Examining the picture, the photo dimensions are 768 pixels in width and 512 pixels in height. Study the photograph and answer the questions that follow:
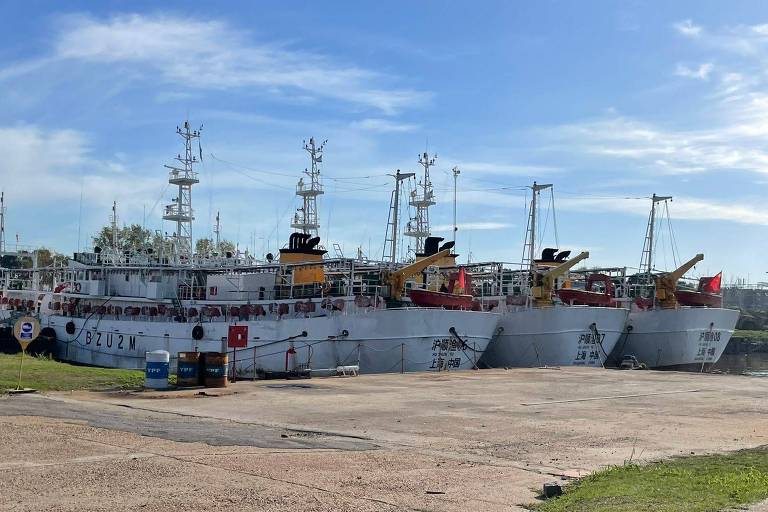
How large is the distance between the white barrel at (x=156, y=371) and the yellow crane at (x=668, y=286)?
Result: 37990 mm

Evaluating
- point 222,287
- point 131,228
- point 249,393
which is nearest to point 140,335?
point 222,287

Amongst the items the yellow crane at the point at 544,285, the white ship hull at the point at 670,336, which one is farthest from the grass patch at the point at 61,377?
the white ship hull at the point at 670,336

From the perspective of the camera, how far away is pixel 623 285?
180 feet

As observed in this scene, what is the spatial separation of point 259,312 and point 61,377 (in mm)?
21303

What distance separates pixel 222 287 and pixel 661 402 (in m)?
30.2

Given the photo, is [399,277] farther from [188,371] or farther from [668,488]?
[668,488]

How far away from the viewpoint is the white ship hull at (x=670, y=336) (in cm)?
5056

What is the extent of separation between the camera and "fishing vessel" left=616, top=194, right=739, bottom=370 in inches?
1993

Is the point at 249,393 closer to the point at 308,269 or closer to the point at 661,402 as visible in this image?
the point at 661,402

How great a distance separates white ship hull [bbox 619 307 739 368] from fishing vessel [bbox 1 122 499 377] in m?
13.4

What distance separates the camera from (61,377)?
2403 centimetres

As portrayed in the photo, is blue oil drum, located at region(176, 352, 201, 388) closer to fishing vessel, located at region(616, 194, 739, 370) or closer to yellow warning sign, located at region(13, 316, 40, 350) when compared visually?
yellow warning sign, located at region(13, 316, 40, 350)

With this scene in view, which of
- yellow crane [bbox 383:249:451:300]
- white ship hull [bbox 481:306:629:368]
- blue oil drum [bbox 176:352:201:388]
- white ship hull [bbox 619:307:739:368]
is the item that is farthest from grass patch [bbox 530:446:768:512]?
white ship hull [bbox 619:307:739:368]

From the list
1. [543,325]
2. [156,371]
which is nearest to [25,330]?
[156,371]
